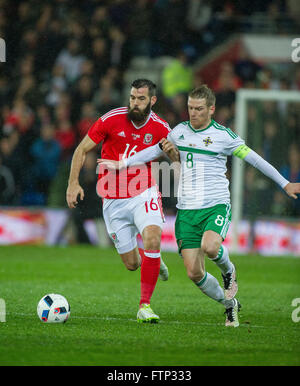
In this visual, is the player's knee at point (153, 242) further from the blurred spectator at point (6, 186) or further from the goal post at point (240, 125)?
the blurred spectator at point (6, 186)

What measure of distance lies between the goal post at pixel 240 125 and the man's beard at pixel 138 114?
8.09 metres

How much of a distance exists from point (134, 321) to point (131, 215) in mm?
1233

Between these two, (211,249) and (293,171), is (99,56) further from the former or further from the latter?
(211,249)

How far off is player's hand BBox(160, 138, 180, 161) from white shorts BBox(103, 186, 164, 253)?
65 centimetres

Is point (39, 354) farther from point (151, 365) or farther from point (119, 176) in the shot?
point (119, 176)

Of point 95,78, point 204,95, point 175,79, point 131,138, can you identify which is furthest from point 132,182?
point 95,78

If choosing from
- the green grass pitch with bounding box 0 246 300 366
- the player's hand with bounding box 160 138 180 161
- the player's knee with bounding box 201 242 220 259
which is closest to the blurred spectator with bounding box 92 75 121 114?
the green grass pitch with bounding box 0 246 300 366

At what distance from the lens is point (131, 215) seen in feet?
27.9

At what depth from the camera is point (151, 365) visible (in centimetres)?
559

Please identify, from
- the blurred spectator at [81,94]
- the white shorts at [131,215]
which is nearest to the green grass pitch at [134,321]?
the white shorts at [131,215]

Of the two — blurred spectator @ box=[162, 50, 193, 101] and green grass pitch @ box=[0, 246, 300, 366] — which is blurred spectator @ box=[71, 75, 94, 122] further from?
green grass pitch @ box=[0, 246, 300, 366]

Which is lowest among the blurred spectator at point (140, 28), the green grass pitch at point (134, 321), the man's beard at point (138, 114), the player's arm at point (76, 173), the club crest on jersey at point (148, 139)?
the green grass pitch at point (134, 321)

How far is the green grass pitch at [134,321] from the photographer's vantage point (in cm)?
595

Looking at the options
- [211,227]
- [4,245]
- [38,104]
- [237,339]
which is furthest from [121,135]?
[38,104]
